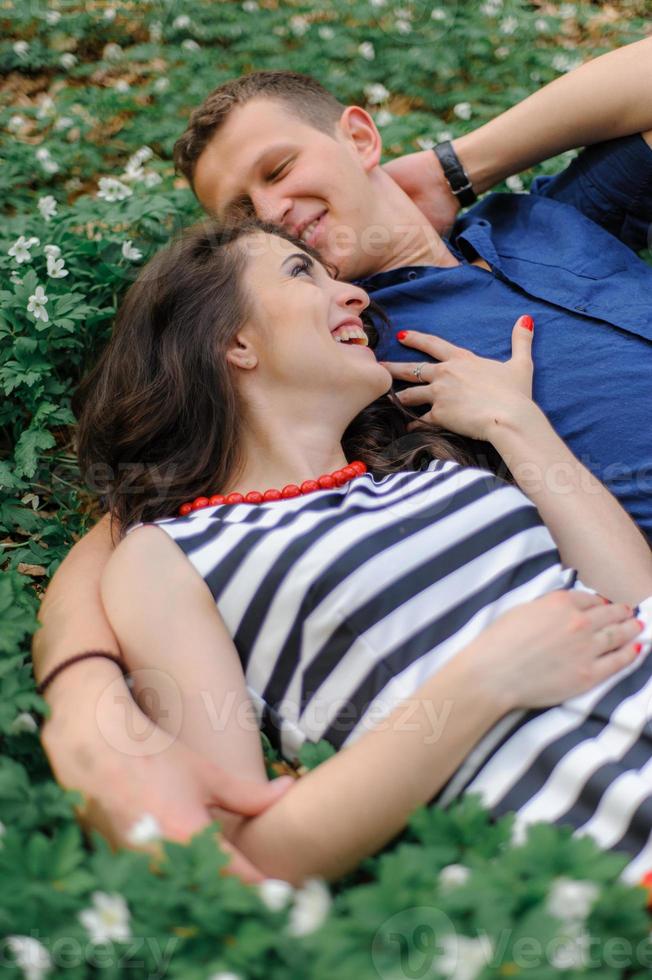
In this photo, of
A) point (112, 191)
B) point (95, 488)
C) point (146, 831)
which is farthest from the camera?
point (112, 191)

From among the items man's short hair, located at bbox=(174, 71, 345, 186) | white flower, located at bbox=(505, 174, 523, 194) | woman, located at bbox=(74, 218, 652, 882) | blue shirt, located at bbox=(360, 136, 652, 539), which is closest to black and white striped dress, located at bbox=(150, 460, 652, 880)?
woman, located at bbox=(74, 218, 652, 882)

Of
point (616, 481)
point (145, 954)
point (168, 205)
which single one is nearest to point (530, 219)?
point (616, 481)

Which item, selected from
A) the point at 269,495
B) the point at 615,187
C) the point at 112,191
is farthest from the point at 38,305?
the point at 615,187

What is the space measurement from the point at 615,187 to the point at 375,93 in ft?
6.93

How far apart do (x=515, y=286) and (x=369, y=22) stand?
3.41 metres

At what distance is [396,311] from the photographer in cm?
296

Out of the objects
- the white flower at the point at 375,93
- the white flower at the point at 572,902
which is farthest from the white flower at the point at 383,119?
the white flower at the point at 572,902

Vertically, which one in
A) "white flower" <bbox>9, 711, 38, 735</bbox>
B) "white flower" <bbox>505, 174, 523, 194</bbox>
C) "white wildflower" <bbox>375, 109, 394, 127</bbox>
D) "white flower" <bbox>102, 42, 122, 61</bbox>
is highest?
"white flower" <bbox>102, 42, 122, 61</bbox>

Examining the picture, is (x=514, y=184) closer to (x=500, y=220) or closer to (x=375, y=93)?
(x=500, y=220)

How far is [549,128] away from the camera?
326 centimetres

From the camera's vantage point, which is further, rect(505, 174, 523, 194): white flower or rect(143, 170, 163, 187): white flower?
rect(505, 174, 523, 194): white flower

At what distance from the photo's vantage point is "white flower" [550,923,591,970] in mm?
1235

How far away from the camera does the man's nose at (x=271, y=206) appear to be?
293 cm

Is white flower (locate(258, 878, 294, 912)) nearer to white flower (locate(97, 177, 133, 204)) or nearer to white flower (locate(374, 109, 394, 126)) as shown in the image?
white flower (locate(97, 177, 133, 204))
